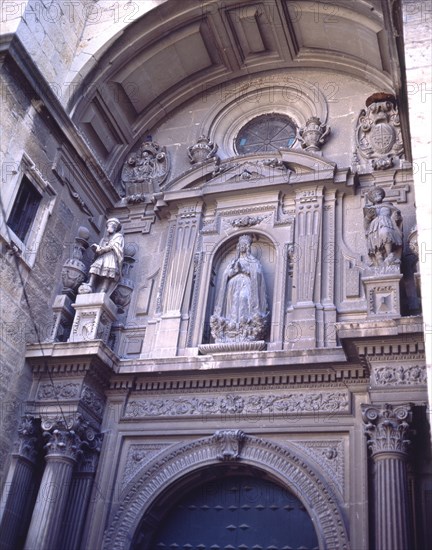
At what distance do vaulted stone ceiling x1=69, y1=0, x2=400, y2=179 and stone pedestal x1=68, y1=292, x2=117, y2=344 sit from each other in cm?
323

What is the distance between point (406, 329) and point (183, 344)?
3.50 m

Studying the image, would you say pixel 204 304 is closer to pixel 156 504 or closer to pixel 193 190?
pixel 193 190

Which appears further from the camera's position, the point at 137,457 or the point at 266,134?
the point at 266,134

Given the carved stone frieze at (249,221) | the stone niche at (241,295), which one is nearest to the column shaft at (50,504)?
the stone niche at (241,295)

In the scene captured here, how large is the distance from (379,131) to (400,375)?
469 cm

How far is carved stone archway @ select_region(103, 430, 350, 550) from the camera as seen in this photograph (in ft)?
29.4

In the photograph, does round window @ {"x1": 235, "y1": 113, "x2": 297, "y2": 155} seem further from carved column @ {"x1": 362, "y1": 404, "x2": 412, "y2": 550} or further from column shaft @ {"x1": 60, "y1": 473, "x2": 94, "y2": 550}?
column shaft @ {"x1": 60, "y1": 473, "x2": 94, "y2": 550}

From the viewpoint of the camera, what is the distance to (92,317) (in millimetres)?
10906

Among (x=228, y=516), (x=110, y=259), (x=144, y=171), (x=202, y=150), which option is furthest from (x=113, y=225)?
(x=228, y=516)

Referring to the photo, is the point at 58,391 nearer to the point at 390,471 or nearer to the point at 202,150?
the point at 390,471

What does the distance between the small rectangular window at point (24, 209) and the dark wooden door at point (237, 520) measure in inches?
179

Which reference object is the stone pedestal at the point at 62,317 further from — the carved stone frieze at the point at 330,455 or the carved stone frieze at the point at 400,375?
the carved stone frieze at the point at 400,375

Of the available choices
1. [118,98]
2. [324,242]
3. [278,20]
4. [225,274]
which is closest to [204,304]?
[225,274]

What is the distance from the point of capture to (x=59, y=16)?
12.4m
